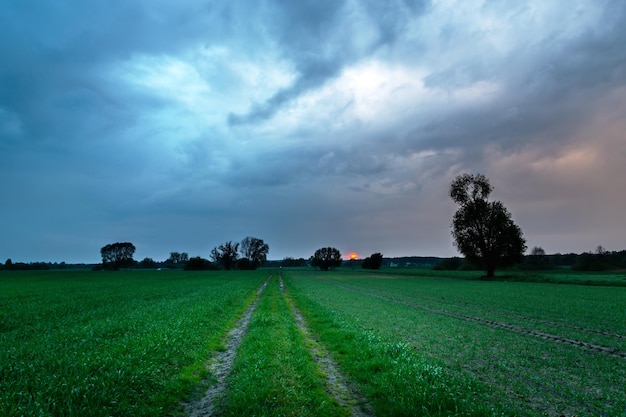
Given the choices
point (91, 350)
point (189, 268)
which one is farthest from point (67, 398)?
point (189, 268)

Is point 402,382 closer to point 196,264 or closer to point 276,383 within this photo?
point 276,383

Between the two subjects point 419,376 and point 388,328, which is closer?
point 419,376

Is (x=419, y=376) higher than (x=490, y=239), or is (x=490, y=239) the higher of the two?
(x=490, y=239)

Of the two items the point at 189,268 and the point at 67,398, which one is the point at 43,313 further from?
the point at 189,268

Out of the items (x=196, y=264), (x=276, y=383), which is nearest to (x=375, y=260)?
(x=196, y=264)

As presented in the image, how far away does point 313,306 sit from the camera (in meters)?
27.3

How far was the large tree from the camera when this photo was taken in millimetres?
68438

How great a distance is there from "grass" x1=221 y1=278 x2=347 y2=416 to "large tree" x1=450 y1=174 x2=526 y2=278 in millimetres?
66834

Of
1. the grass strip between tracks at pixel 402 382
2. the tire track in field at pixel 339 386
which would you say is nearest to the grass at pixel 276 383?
the tire track in field at pixel 339 386

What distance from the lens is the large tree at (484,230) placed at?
68.4 m

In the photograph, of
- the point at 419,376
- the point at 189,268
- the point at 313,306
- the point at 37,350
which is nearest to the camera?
the point at 419,376

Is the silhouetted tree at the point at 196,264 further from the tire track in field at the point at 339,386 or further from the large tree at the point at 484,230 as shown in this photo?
the tire track in field at the point at 339,386

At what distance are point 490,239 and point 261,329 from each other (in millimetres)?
66560

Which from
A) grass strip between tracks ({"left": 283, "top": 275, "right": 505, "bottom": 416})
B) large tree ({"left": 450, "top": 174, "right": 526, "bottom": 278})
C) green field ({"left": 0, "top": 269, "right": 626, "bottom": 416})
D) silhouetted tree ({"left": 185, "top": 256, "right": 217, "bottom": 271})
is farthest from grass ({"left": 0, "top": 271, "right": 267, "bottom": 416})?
silhouetted tree ({"left": 185, "top": 256, "right": 217, "bottom": 271})
